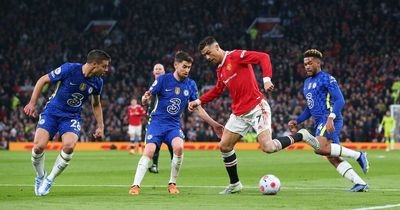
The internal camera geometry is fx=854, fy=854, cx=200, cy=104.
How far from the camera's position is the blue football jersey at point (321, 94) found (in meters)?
14.5

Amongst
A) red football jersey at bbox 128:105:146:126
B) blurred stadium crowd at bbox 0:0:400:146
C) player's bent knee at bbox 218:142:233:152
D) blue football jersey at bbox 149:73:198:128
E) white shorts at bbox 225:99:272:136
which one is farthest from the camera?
blurred stadium crowd at bbox 0:0:400:146

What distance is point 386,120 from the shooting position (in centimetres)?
3872

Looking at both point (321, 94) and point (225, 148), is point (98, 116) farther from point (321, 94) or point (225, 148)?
point (321, 94)

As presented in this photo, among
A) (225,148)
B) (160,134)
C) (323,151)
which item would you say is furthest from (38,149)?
(323,151)

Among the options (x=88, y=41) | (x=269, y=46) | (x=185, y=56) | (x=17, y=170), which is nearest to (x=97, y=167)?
(x=17, y=170)

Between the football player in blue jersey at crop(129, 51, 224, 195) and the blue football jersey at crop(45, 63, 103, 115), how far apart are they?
1.08 m

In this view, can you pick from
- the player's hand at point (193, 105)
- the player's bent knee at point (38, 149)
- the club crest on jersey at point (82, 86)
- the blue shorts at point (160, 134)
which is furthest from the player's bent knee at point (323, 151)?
the player's bent knee at point (38, 149)

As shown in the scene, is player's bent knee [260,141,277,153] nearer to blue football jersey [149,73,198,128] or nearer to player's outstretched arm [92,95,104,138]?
blue football jersey [149,73,198,128]

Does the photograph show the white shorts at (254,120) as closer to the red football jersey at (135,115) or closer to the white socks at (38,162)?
the white socks at (38,162)

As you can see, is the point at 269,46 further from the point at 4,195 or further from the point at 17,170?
the point at 4,195

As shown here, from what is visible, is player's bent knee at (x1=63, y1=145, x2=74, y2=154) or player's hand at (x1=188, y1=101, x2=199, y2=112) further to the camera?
player's hand at (x1=188, y1=101, x2=199, y2=112)

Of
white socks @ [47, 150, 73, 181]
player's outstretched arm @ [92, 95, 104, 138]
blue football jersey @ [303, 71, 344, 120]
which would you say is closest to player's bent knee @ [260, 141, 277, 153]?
blue football jersey @ [303, 71, 344, 120]

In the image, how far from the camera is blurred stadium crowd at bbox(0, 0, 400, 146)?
44.1m

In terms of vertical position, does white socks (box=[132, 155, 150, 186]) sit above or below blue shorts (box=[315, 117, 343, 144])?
below
